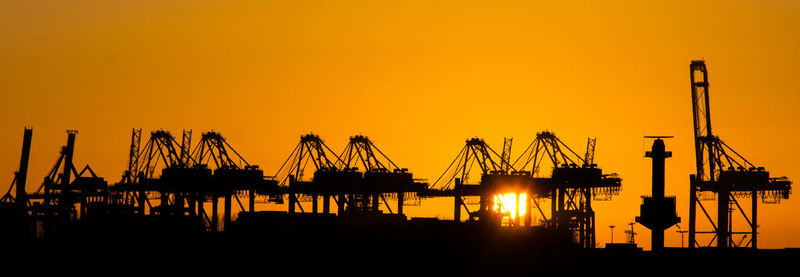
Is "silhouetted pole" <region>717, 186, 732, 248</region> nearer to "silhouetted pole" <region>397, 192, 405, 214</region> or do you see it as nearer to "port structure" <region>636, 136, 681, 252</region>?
"silhouetted pole" <region>397, 192, 405, 214</region>

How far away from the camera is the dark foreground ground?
99.2 m

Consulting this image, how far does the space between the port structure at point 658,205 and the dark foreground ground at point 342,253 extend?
3.17 m

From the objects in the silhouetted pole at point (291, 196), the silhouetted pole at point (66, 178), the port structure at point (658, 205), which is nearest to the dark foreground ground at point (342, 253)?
the port structure at point (658, 205)

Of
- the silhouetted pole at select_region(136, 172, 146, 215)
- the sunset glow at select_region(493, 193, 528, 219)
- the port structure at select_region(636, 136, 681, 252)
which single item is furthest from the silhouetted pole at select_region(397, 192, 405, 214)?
the port structure at select_region(636, 136, 681, 252)

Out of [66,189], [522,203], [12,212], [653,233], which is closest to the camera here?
[653,233]

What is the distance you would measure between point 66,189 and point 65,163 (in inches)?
102

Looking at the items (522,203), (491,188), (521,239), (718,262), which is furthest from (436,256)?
(522,203)

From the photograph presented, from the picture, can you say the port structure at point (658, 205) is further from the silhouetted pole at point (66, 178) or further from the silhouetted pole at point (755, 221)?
the silhouetted pole at point (66, 178)

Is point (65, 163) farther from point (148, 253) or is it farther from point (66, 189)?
point (148, 253)

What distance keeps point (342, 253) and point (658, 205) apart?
24686mm

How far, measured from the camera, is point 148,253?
4077 inches

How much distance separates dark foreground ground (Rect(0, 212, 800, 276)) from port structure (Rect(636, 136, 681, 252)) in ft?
10.4

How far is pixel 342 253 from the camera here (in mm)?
102375

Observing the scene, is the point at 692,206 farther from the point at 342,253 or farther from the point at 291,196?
the point at 342,253
